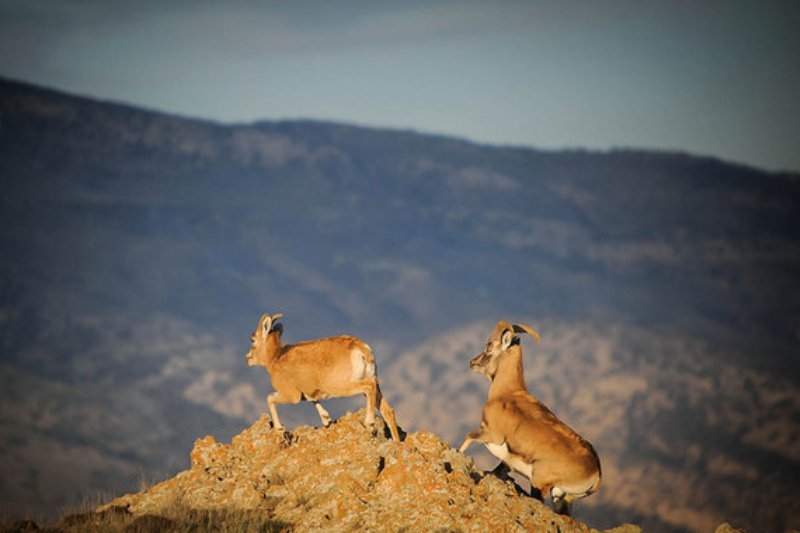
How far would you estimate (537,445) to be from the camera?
18703 millimetres

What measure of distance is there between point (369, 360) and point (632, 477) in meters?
133

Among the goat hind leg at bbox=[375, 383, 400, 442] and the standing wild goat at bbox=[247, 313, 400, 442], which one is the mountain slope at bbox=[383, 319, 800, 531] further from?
the goat hind leg at bbox=[375, 383, 400, 442]

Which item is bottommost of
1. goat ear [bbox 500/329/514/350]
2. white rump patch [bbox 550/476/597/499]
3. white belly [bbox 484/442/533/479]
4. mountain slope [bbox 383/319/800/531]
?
white rump patch [bbox 550/476/597/499]

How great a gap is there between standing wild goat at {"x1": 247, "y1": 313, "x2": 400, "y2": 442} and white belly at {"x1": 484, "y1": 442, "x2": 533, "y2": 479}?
1586 millimetres

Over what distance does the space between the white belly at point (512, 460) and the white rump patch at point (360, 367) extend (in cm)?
228

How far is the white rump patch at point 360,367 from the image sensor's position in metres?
20.2

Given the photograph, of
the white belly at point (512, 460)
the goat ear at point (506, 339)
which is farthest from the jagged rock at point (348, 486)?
the goat ear at point (506, 339)

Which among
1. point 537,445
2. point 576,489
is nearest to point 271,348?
point 537,445

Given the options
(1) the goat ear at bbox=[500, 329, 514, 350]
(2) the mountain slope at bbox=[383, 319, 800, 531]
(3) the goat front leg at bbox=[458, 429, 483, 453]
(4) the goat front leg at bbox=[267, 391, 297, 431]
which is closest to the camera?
(3) the goat front leg at bbox=[458, 429, 483, 453]

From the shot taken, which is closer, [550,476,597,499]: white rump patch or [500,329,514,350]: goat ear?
[550,476,597,499]: white rump patch

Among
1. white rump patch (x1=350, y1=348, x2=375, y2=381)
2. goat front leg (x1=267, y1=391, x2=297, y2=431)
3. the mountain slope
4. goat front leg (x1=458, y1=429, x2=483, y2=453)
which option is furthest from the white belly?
the mountain slope

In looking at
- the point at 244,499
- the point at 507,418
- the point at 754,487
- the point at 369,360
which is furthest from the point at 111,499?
the point at 754,487

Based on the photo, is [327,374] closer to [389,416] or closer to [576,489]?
[389,416]

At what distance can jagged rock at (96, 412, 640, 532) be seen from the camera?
17.3 meters
